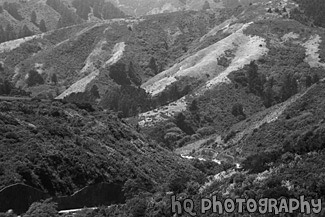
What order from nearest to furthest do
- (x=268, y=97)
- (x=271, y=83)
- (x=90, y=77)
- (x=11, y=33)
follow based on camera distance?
(x=268, y=97)
(x=271, y=83)
(x=90, y=77)
(x=11, y=33)

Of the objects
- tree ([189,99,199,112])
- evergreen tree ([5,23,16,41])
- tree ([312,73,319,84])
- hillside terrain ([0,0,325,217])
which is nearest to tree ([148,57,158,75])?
hillside terrain ([0,0,325,217])

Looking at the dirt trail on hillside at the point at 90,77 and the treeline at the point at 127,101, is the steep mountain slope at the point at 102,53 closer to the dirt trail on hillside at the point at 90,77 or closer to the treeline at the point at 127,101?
the dirt trail on hillside at the point at 90,77

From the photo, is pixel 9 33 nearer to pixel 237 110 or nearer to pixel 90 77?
pixel 90 77

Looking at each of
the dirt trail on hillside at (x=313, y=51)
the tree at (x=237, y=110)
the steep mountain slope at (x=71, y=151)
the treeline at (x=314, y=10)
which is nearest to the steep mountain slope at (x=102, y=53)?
the treeline at (x=314, y=10)

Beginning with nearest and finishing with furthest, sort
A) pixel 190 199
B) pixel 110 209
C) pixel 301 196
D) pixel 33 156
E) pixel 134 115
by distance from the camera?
pixel 301 196 → pixel 190 199 → pixel 110 209 → pixel 33 156 → pixel 134 115

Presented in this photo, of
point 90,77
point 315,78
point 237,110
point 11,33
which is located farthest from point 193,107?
point 11,33

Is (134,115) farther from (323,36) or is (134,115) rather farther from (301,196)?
(301,196)

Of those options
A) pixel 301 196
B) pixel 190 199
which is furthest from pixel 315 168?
pixel 190 199
